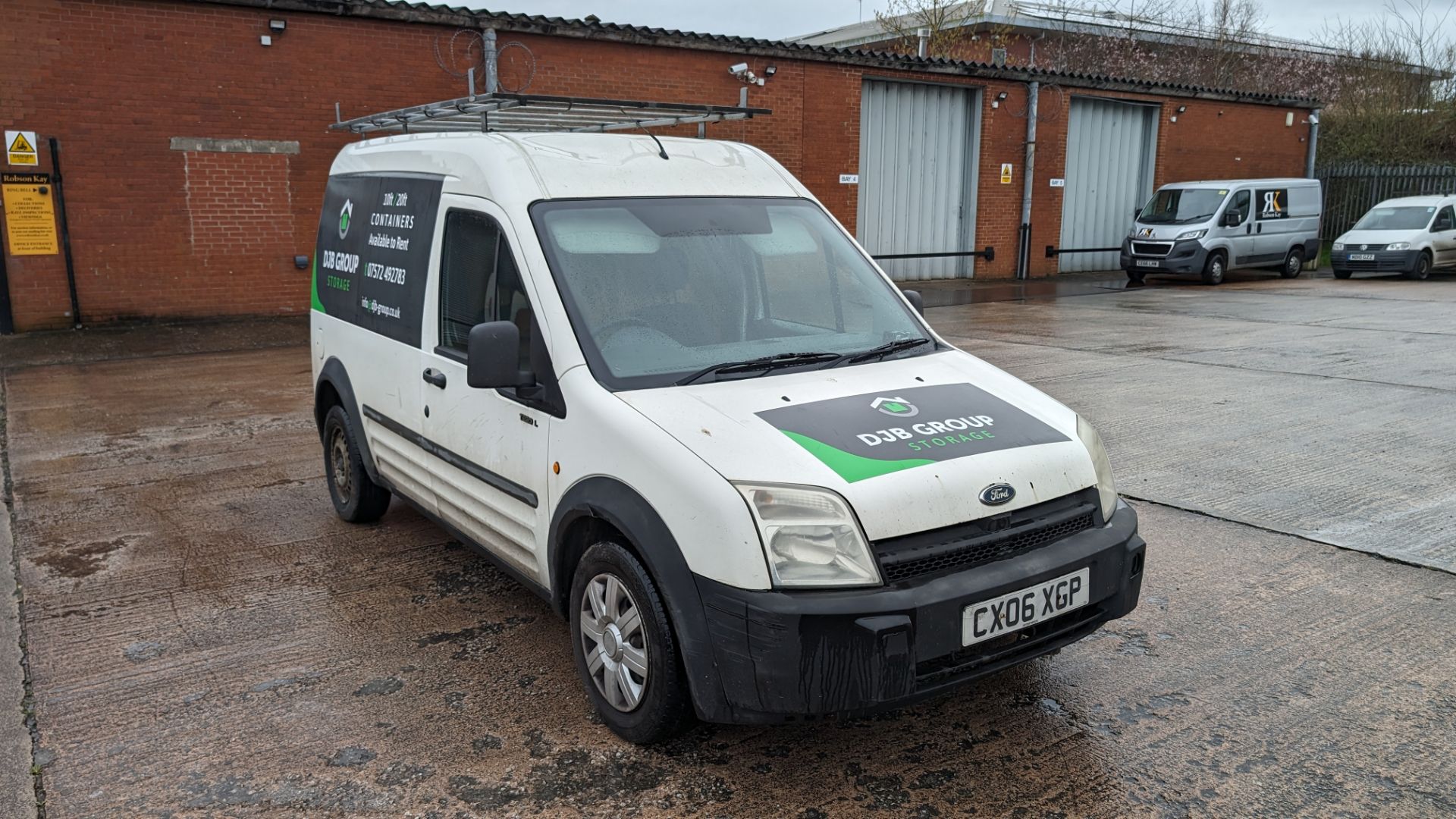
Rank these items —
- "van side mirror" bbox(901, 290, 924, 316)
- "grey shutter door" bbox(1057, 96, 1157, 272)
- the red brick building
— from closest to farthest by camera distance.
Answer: "van side mirror" bbox(901, 290, 924, 316) → the red brick building → "grey shutter door" bbox(1057, 96, 1157, 272)

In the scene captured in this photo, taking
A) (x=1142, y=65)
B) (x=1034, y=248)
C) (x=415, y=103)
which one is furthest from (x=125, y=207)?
(x=1142, y=65)

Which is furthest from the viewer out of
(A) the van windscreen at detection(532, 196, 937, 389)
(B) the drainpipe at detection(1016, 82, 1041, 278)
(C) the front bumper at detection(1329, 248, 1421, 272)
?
(B) the drainpipe at detection(1016, 82, 1041, 278)

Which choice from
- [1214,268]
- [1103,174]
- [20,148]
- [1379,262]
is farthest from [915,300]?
[1379,262]

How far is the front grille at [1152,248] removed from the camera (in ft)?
64.8

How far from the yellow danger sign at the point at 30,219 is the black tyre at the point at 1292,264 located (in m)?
21.2

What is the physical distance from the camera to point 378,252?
5.00 meters

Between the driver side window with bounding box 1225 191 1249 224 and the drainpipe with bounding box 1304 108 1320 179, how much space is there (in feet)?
25.5

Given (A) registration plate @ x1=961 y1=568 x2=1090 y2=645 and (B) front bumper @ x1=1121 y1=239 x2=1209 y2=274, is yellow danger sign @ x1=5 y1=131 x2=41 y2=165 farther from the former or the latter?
(B) front bumper @ x1=1121 y1=239 x2=1209 y2=274

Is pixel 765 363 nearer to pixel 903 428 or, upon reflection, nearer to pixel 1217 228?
pixel 903 428

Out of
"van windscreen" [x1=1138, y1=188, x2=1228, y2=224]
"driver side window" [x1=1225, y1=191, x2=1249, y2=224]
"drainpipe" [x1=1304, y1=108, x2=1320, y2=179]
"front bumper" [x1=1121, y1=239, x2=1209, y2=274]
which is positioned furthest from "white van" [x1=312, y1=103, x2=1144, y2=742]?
"drainpipe" [x1=1304, y1=108, x2=1320, y2=179]

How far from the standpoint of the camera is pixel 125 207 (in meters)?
12.7

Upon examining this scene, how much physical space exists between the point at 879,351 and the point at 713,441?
108 cm

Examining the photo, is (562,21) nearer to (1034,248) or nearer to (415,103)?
(415,103)

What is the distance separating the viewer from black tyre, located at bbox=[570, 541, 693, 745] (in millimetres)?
3105
